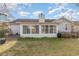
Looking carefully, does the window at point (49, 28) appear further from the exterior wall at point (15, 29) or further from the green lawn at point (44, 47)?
the exterior wall at point (15, 29)

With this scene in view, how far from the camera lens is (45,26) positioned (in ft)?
294

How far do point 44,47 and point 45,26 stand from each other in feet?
0.91

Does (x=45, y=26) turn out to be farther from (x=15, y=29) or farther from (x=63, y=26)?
(x=15, y=29)

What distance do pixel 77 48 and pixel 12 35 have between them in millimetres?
872

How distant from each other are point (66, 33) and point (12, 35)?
0.71 m

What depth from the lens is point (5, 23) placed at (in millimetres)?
89500

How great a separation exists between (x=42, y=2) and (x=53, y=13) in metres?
0.20

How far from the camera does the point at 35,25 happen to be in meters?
89.6

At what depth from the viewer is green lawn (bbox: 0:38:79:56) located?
294 feet

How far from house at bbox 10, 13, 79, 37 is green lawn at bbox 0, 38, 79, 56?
79 millimetres

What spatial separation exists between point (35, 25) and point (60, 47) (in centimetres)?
44

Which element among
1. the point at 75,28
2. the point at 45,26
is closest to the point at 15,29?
the point at 45,26

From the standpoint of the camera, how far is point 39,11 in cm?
8950

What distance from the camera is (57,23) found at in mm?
89500
